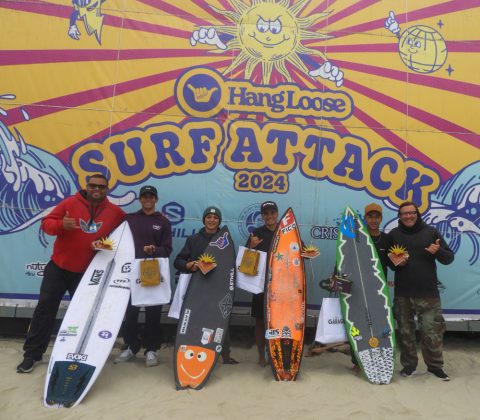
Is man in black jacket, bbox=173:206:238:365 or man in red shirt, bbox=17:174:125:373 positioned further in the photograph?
man in black jacket, bbox=173:206:238:365

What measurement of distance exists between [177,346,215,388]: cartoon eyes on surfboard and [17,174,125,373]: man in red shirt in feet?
3.56

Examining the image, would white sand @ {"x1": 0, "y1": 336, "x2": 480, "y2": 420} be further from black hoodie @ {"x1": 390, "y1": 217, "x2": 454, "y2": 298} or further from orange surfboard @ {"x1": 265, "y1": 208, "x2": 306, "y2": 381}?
black hoodie @ {"x1": 390, "y1": 217, "x2": 454, "y2": 298}

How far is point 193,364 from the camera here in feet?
9.56

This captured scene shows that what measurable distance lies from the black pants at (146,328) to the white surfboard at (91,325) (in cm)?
13

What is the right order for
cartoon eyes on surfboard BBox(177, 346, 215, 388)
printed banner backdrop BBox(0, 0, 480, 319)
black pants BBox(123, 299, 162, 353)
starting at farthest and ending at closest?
printed banner backdrop BBox(0, 0, 480, 319) → black pants BBox(123, 299, 162, 353) → cartoon eyes on surfboard BBox(177, 346, 215, 388)

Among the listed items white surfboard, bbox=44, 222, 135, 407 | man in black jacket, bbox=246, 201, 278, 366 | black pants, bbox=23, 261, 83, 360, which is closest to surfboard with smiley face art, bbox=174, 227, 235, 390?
man in black jacket, bbox=246, 201, 278, 366

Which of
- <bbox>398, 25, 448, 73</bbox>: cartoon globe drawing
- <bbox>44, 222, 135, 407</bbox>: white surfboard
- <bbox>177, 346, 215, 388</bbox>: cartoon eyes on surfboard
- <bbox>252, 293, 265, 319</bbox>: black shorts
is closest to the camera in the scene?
<bbox>44, 222, 135, 407</bbox>: white surfboard

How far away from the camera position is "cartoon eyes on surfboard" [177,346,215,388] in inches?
111

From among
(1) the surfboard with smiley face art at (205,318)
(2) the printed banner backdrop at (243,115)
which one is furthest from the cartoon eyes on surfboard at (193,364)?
(2) the printed banner backdrop at (243,115)

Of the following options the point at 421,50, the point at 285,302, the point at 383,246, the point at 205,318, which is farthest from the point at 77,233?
the point at 421,50

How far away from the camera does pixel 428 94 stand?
13.6 ft

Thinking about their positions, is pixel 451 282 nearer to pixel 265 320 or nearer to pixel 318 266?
pixel 318 266

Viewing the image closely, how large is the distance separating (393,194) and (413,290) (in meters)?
1.33

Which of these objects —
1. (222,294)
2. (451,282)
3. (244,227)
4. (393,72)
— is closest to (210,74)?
(244,227)
